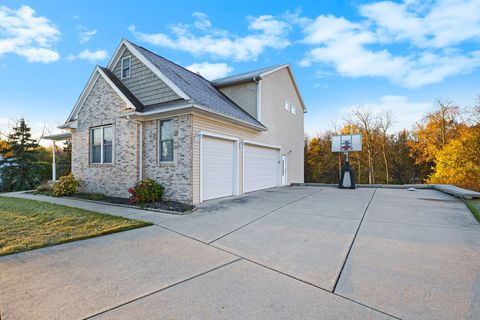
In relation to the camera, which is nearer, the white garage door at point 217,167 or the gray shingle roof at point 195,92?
the gray shingle roof at point 195,92

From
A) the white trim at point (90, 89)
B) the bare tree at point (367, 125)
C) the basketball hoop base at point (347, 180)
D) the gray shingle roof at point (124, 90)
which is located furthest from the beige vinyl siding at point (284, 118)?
the bare tree at point (367, 125)

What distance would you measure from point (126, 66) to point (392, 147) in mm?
29717

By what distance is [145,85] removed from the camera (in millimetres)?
9578

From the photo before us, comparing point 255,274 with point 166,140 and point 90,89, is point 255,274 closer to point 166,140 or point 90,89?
point 166,140

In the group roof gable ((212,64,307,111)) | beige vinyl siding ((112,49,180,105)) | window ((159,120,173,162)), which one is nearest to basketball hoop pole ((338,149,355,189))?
roof gable ((212,64,307,111))

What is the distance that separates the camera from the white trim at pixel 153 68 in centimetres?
816

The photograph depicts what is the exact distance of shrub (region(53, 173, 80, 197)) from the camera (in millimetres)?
10285

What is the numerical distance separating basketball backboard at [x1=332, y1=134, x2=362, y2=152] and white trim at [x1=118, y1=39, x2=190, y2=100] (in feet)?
35.0

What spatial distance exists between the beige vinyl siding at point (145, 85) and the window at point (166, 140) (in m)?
0.99

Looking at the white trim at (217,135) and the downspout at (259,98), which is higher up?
the downspout at (259,98)

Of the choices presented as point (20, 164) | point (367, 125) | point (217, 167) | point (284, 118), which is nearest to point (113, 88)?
point (217, 167)

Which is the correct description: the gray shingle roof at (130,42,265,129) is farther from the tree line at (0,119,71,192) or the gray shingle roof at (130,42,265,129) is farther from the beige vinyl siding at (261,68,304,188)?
the tree line at (0,119,71,192)

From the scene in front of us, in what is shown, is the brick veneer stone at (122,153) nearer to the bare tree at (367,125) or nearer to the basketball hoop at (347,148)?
the basketball hoop at (347,148)

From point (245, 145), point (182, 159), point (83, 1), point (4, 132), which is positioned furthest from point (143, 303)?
point (4, 132)
